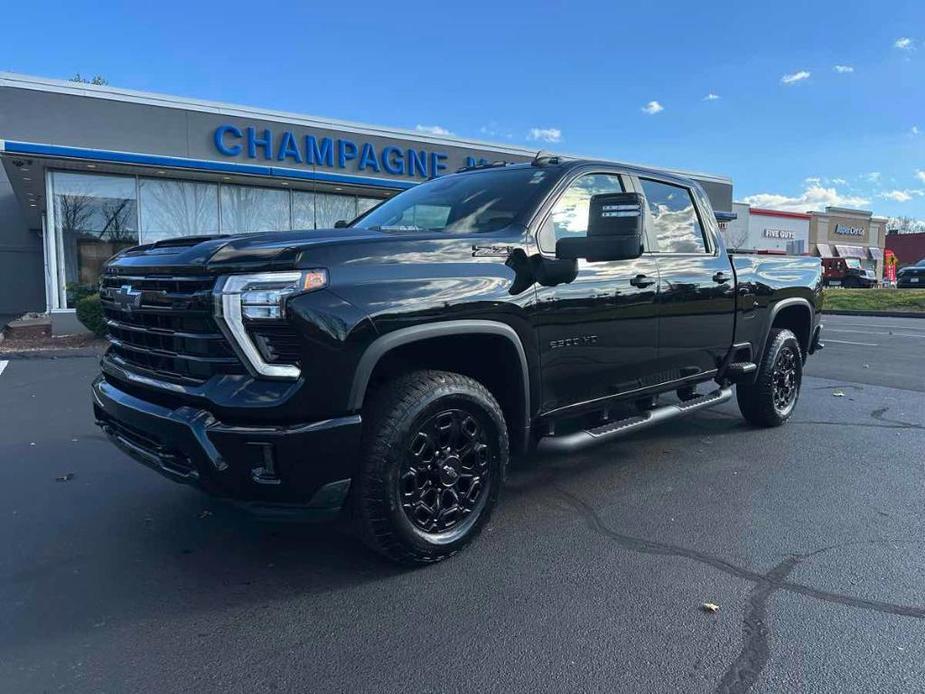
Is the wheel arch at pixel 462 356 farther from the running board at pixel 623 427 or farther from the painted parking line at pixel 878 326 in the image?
the painted parking line at pixel 878 326

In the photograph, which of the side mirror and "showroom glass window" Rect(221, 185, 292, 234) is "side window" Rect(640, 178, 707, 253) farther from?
"showroom glass window" Rect(221, 185, 292, 234)

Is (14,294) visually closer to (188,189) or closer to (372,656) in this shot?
(188,189)

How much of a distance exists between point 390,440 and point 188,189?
1524 cm

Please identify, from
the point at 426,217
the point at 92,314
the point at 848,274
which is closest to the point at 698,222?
the point at 426,217

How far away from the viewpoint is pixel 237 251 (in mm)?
2898

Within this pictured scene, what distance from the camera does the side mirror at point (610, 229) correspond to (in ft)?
11.5

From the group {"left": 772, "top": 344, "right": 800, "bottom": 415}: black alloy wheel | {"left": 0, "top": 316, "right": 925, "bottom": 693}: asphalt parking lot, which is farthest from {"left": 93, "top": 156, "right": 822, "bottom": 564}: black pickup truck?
{"left": 772, "top": 344, "right": 800, "bottom": 415}: black alloy wheel

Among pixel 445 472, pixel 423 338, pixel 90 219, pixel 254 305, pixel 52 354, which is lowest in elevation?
pixel 52 354

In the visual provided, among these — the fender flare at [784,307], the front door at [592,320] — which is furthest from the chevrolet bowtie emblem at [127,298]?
the fender flare at [784,307]

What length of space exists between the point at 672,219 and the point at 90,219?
47.3 ft

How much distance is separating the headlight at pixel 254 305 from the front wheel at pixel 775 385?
4384 millimetres

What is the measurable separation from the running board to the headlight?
5.47 ft

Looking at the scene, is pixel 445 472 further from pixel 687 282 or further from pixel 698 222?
pixel 698 222

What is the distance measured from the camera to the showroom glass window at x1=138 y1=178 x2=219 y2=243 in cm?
1586
